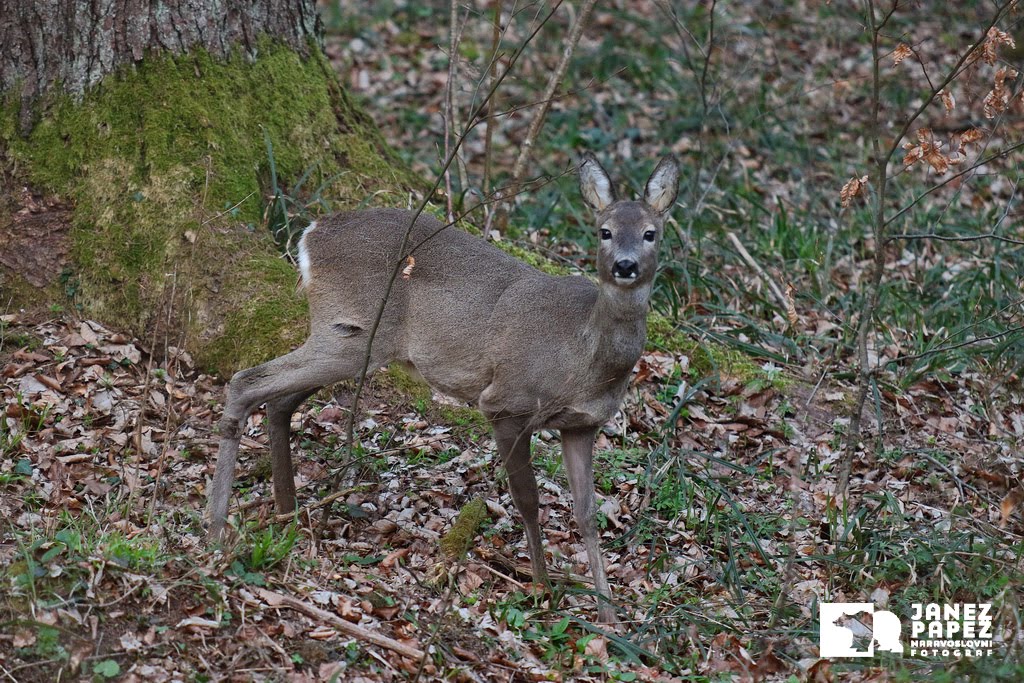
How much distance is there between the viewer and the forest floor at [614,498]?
4.27 meters

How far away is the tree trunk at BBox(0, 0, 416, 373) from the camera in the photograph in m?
6.46

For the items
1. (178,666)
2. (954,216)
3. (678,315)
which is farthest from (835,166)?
(178,666)

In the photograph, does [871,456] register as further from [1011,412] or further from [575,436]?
[575,436]

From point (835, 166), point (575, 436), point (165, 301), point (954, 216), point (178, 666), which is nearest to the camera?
point (178, 666)

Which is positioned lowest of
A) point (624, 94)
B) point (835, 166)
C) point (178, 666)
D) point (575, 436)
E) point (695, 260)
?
point (178, 666)

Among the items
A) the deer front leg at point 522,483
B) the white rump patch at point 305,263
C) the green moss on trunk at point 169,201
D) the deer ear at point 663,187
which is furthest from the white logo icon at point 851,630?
the green moss on trunk at point 169,201

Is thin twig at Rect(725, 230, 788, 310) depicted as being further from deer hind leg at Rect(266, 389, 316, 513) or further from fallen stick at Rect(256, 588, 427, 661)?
fallen stick at Rect(256, 588, 427, 661)

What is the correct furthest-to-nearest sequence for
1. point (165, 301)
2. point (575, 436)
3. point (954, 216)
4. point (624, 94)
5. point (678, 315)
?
point (624, 94), point (954, 216), point (678, 315), point (165, 301), point (575, 436)

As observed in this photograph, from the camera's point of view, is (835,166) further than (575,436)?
Yes

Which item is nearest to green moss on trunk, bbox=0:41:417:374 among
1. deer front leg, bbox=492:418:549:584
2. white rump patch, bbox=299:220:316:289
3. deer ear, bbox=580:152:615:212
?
white rump patch, bbox=299:220:316:289

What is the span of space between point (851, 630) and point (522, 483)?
1.61 meters

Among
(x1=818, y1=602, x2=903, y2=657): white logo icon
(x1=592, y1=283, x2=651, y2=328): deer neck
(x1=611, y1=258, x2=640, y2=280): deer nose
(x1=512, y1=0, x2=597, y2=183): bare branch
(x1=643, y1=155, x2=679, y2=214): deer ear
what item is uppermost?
(x1=512, y1=0, x2=597, y2=183): bare branch

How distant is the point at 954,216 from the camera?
9219mm

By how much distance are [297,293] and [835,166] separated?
5.83 m
